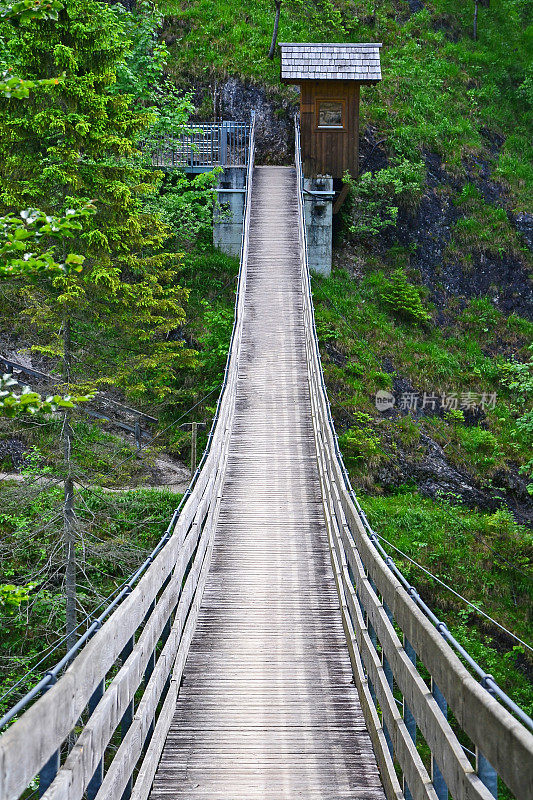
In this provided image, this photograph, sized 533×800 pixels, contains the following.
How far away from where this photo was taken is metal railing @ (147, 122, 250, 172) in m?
21.6

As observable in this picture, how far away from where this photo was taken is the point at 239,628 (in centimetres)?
758

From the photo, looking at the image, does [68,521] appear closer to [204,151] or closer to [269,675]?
[269,675]

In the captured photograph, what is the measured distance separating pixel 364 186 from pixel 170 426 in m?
Answer: 10.1

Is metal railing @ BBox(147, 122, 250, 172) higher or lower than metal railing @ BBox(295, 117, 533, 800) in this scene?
higher

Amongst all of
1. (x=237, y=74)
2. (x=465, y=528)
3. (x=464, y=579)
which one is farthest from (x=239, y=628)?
(x=237, y=74)

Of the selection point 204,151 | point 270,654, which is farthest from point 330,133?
point 270,654

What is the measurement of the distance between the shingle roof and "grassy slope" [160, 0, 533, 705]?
2616 mm

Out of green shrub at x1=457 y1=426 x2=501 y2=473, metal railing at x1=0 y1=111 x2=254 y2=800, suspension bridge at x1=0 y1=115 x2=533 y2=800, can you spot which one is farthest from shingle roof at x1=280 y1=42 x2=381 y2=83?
metal railing at x1=0 y1=111 x2=254 y2=800

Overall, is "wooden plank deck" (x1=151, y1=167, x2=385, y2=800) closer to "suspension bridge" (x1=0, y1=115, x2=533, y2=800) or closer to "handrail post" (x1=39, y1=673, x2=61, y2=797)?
"suspension bridge" (x1=0, y1=115, x2=533, y2=800)

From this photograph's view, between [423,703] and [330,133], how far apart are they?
21.1 m

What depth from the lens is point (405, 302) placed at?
68.3 ft

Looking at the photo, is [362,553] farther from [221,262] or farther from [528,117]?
[528,117]

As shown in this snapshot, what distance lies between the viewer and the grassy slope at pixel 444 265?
49.3ft

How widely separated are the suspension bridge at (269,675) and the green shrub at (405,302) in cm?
835
